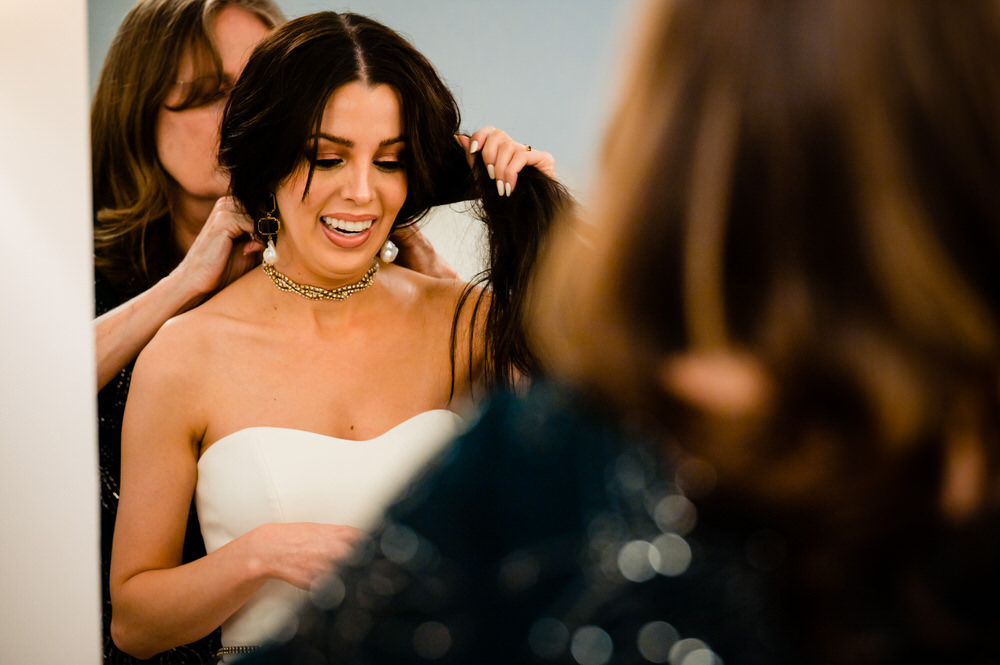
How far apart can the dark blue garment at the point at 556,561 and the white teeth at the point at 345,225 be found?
81 centimetres

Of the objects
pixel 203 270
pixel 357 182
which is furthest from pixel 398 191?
pixel 203 270

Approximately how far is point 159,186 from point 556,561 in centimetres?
109

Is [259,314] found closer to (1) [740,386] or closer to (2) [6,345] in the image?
(2) [6,345]

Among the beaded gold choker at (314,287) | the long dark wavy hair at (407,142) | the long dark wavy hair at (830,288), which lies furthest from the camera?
the beaded gold choker at (314,287)

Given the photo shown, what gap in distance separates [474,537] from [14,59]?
1323 mm

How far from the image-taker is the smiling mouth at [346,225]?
4.23 feet

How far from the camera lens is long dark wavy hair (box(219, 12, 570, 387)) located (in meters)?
1.23

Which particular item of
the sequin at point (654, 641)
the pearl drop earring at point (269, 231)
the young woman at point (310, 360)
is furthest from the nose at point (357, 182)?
the sequin at point (654, 641)

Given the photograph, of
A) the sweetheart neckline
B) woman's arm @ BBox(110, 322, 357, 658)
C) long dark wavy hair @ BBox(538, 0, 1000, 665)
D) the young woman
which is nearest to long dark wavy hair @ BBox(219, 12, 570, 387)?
the young woman

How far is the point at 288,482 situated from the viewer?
1.32 metres

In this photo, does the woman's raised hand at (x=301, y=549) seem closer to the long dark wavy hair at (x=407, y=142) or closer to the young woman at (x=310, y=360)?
the young woman at (x=310, y=360)

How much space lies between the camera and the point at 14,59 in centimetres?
143

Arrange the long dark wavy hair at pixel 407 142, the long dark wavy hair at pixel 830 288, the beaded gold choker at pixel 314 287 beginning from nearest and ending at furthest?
1. the long dark wavy hair at pixel 830 288
2. the long dark wavy hair at pixel 407 142
3. the beaded gold choker at pixel 314 287

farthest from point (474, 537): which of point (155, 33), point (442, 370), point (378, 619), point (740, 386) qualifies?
point (155, 33)
